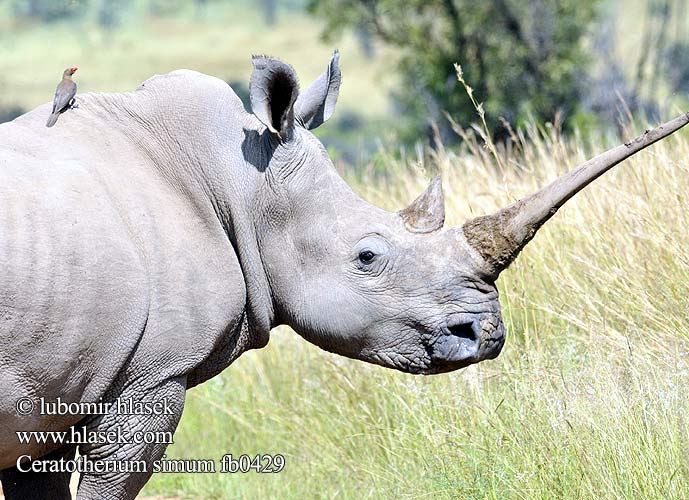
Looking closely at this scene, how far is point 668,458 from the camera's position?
4500mm

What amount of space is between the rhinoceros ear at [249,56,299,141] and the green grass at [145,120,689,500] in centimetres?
166

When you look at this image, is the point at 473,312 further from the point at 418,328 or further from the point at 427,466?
the point at 427,466

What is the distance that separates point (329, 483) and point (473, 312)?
2.16 metres

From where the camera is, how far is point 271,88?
4.29 m

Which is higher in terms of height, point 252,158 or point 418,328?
point 252,158

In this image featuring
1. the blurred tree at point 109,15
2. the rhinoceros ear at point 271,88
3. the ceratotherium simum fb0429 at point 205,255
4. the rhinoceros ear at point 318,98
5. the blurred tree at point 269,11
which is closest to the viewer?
the ceratotherium simum fb0429 at point 205,255

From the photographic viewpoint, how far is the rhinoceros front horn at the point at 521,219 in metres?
4.17

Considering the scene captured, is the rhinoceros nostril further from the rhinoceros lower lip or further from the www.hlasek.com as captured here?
the www.hlasek.com

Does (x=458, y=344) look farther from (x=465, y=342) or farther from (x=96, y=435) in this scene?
(x=96, y=435)

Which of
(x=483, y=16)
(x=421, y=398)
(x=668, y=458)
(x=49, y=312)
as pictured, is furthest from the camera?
(x=483, y=16)

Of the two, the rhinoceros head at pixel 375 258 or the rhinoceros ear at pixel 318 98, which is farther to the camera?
the rhinoceros ear at pixel 318 98

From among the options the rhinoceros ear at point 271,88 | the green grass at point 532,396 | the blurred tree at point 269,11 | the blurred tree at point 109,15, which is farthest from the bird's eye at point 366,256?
the blurred tree at point 269,11

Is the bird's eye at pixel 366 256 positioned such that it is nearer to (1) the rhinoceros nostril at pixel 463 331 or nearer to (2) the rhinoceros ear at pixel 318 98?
(1) the rhinoceros nostril at pixel 463 331

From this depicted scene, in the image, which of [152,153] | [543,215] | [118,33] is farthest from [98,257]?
[118,33]
